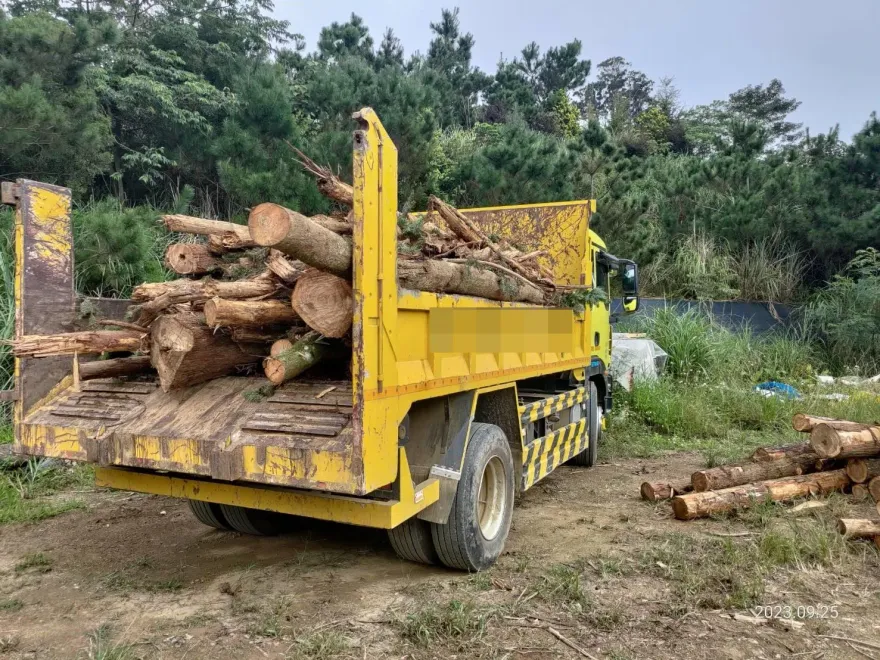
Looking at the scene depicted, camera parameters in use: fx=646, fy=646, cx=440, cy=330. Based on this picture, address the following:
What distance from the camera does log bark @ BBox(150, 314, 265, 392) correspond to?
3131 mm

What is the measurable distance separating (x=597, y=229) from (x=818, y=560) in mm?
8838

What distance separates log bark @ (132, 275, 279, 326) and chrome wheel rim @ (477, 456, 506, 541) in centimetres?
175

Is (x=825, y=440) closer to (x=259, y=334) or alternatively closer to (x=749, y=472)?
(x=749, y=472)

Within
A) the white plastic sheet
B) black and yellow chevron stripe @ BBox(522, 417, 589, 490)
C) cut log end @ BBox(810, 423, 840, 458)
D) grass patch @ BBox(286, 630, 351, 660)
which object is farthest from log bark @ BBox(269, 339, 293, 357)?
the white plastic sheet

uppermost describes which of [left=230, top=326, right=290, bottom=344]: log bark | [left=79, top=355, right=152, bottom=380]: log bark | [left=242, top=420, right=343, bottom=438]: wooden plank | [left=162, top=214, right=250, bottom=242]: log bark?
[left=162, top=214, right=250, bottom=242]: log bark

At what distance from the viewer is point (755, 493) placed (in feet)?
16.6

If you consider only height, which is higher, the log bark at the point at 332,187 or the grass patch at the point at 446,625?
the log bark at the point at 332,187

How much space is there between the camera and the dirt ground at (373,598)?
9.67 feet

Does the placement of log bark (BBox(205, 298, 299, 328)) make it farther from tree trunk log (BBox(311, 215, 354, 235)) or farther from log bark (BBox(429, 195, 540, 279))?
log bark (BBox(429, 195, 540, 279))

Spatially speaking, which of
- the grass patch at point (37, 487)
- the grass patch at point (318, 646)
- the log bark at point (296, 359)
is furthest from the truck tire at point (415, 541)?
the grass patch at point (37, 487)

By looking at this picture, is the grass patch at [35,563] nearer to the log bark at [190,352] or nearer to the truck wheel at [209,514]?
the truck wheel at [209,514]

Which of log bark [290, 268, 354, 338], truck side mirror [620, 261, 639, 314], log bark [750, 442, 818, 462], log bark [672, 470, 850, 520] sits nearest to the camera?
log bark [290, 268, 354, 338]

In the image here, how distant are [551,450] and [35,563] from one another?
11.9 feet

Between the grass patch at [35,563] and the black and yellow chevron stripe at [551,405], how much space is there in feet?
10.2
